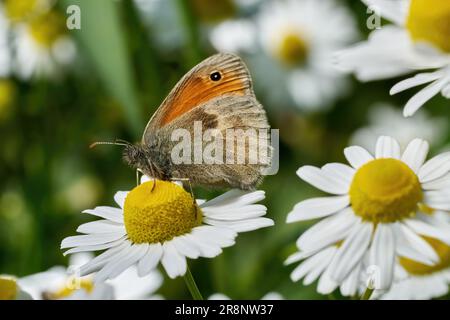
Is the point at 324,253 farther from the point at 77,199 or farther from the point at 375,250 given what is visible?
the point at 77,199

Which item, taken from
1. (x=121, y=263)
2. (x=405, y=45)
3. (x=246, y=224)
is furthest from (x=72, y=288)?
(x=405, y=45)

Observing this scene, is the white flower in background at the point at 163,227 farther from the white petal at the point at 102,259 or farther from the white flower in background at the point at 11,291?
the white flower in background at the point at 11,291

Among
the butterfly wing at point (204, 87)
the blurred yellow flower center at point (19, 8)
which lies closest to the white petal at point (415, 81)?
the butterfly wing at point (204, 87)

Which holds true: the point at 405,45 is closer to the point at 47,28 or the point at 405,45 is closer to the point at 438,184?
the point at 438,184

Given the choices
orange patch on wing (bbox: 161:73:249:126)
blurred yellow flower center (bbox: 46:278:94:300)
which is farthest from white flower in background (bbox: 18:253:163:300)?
orange patch on wing (bbox: 161:73:249:126)

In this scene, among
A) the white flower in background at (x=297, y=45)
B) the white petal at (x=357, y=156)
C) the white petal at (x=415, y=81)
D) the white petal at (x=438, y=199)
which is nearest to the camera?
the white petal at (x=438, y=199)
